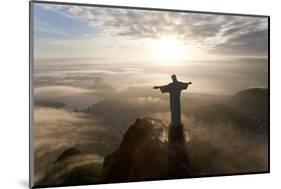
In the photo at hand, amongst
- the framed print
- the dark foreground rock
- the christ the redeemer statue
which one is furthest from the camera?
the christ the redeemer statue

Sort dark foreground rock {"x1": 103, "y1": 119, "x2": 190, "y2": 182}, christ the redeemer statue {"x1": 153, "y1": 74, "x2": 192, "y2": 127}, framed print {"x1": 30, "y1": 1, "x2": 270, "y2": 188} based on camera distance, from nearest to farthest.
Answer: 1. framed print {"x1": 30, "y1": 1, "x2": 270, "y2": 188}
2. dark foreground rock {"x1": 103, "y1": 119, "x2": 190, "y2": 182}
3. christ the redeemer statue {"x1": 153, "y1": 74, "x2": 192, "y2": 127}

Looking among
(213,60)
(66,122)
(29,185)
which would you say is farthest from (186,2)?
(29,185)

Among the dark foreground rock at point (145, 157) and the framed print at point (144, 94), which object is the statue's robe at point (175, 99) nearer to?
the framed print at point (144, 94)

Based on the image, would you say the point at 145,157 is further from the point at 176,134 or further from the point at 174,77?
the point at 174,77

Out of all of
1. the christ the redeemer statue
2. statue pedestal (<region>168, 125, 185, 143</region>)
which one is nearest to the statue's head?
the christ the redeemer statue

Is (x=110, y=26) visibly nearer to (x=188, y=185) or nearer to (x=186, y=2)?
(x=186, y=2)

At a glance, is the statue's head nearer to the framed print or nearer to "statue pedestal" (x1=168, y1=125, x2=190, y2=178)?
the framed print

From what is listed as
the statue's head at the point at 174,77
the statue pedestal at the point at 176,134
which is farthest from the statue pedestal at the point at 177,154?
the statue's head at the point at 174,77
